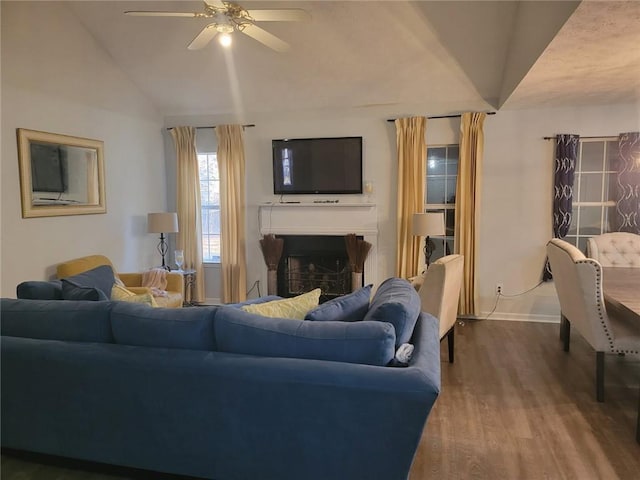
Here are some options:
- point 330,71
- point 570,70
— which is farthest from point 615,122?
point 330,71

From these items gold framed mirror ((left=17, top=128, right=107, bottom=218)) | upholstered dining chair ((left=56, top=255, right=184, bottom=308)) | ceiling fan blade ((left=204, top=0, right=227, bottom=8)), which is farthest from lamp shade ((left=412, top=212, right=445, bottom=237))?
gold framed mirror ((left=17, top=128, right=107, bottom=218))

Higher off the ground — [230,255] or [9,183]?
[9,183]

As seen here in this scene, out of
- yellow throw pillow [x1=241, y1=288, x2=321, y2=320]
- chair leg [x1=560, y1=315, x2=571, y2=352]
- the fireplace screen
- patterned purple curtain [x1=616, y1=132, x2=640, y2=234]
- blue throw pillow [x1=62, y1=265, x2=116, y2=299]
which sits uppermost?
patterned purple curtain [x1=616, y1=132, x2=640, y2=234]

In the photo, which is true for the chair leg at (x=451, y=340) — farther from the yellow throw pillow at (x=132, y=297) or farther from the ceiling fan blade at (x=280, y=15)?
the ceiling fan blade at (x=280, y=15)

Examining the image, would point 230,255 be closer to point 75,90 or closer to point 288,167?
point 288,167

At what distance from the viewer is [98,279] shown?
3.53 meters

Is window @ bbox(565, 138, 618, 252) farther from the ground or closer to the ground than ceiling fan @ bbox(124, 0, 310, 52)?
closer to the ground

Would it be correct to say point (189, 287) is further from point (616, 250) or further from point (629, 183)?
point (629, 183)

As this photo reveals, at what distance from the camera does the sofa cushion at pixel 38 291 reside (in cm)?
273

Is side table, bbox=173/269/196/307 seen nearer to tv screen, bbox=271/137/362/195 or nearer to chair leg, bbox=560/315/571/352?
tv screen, bbox=271/137/362/195

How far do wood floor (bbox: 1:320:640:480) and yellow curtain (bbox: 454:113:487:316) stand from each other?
0.97 m

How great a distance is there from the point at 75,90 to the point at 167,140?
A: 1.51 metres

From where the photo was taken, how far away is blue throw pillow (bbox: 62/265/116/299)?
3.36 metres

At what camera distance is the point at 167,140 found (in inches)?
225
